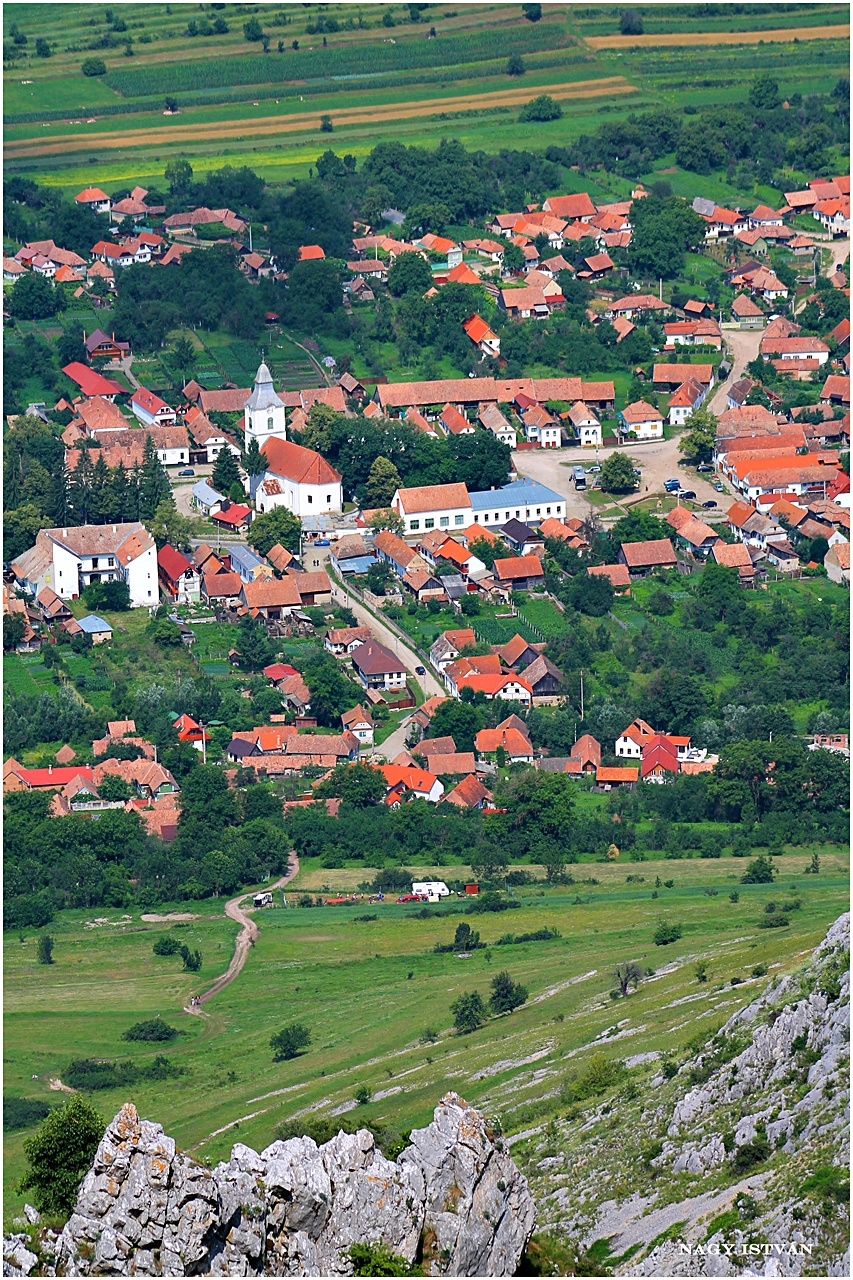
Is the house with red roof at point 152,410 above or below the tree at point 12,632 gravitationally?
above

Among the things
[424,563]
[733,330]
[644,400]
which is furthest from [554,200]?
[424,563]

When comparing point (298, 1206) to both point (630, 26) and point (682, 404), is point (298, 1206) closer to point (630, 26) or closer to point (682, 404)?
point (682, 404)

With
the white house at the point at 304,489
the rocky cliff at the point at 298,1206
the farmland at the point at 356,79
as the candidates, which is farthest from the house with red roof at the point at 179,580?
the rocky cliff at the point at 298,1206

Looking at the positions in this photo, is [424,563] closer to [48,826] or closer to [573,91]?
[48,826]

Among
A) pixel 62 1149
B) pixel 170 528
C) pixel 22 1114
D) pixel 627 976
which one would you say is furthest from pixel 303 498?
pixel 62 1149

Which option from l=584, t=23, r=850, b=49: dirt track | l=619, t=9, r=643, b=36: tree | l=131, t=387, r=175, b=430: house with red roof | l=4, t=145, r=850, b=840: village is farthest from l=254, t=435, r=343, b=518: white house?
l=619, t=9, r=643, b=36: tree

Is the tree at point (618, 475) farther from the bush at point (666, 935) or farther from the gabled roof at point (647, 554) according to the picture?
the bush at point (666, 935)

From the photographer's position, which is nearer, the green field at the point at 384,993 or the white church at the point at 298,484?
the green field at the point at 384,993
